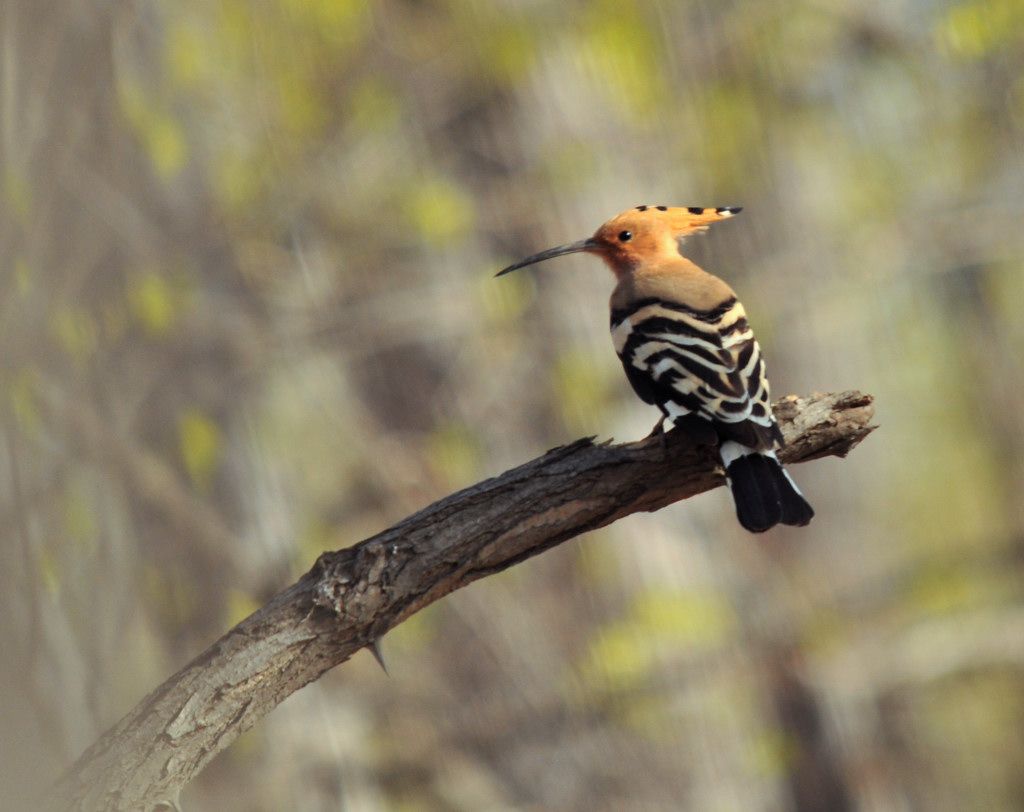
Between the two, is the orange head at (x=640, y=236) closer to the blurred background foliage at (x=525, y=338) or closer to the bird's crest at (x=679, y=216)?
the bird's crest at (x=679, y=216)

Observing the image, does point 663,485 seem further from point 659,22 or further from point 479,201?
point 659,22

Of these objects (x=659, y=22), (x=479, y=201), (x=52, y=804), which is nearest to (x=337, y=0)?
(x=479, y=201)

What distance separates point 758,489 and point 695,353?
0.48m

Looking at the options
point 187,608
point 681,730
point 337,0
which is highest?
point 337,0

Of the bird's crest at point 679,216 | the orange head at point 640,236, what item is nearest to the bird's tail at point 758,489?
the orange head at point 640,236

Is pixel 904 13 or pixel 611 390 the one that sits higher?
pixel 904 13

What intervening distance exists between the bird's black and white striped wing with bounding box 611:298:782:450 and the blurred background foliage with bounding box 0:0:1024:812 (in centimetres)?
292

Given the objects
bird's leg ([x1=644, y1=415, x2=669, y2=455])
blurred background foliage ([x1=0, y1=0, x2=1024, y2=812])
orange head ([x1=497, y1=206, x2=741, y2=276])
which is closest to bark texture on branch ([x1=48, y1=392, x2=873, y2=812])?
bird's leg ([x1=644, y1=415, x2=669, y2=455])

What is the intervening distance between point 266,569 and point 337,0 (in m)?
3.18

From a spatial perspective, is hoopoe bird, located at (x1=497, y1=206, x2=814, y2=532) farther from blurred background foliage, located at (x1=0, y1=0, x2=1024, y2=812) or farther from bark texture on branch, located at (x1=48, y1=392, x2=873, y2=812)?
blurred background foliage, located at (x1=0, y1=0, x2=1024, y2=812)

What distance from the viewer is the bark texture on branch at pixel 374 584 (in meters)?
2.17

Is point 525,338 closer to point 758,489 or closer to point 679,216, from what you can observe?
point 679,216

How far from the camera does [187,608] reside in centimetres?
595

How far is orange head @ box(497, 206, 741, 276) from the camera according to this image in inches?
153
